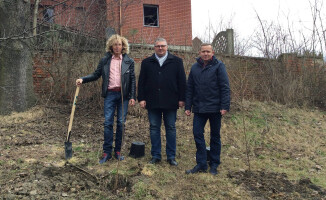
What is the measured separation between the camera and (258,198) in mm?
3055

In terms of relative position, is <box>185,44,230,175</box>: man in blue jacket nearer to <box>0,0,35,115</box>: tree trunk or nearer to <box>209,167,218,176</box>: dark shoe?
<box>209,167,218,176</box>: dark shoe

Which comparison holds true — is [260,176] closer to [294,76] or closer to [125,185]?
[125,185]

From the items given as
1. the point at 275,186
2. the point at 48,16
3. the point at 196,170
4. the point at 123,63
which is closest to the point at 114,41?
the point at 123,63

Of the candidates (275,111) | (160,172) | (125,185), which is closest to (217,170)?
(160,172)

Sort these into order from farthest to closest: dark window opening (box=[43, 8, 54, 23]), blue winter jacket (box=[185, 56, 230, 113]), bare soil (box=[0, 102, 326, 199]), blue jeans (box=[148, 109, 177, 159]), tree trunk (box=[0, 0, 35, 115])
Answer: tree trunk (box=[0, 0, 35, 115]), dark window opening (box=[43, 8, 54, 23]), blue jeans (box=[148, 109, 177, 159]), blue winter jacket (box=[185, 56, 230, 113]), bare soil (box=[0, 102, 326, 199])

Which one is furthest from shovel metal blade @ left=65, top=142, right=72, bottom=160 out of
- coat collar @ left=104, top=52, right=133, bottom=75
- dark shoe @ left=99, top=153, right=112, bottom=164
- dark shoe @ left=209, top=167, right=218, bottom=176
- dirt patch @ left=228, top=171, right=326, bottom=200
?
dirt patch @ left=228, top=171, right=326, bottom=200

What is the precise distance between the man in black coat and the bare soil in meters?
0.47

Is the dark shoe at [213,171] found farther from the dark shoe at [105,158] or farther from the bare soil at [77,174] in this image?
the dark shoe at [105,158]

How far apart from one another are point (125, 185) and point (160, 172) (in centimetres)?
58

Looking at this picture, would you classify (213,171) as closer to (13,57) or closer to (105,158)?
(105,158)

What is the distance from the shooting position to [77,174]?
3299mm

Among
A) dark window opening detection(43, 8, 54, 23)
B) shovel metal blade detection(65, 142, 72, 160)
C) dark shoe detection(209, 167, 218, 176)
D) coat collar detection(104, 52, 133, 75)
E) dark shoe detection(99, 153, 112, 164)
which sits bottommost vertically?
dark shoe detection(209, 167, 218, 176)

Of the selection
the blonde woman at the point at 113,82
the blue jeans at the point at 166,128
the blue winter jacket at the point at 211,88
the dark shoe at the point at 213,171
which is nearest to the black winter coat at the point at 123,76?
the blonde woman at the point at 113,82

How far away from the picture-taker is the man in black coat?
3750 millimetres
